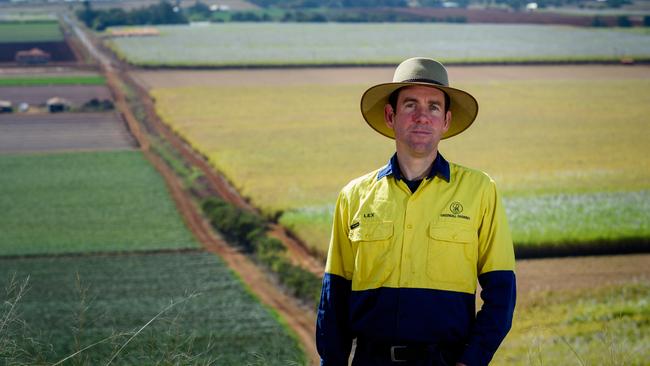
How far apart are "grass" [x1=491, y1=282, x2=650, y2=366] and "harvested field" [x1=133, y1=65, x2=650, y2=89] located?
2660 centimetres

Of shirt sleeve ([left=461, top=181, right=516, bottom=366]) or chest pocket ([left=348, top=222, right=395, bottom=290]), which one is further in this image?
chest pocket ([left=348, top=222, right=395, bottom=290])

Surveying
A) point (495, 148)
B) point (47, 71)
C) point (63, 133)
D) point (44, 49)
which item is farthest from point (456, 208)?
point (44, 49)

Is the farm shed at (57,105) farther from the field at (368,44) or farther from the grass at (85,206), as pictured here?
the field at (368,44)

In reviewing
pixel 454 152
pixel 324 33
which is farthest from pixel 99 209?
pixel 324 33

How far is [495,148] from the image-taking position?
27625mm

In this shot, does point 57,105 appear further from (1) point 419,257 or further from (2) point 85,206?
(1) point 419,257

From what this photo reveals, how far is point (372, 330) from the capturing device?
11.0ft

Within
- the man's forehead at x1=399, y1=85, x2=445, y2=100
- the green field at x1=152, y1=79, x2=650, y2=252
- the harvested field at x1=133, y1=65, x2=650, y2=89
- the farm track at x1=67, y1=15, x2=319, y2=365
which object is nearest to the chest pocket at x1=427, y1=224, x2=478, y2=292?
the man's forehead at x1=399, y1=85, x2=445, y2=100

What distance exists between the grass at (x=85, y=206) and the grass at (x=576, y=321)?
8.04 meters

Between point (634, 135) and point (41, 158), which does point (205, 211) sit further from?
point (634, 135)

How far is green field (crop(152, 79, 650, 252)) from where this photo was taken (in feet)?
61.2

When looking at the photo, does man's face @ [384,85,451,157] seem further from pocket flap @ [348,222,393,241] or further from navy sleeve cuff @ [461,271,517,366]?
navy sleeve cuff @ [461,271,517,366]

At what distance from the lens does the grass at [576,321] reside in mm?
9386

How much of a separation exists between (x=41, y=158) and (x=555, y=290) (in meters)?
19.7
